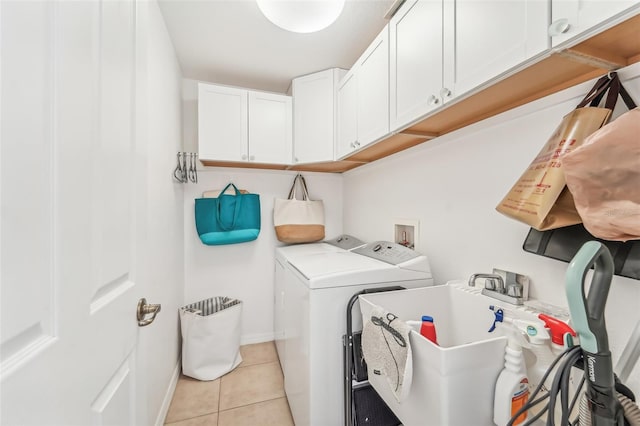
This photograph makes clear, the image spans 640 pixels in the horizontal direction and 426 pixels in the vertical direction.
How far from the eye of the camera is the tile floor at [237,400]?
165cm

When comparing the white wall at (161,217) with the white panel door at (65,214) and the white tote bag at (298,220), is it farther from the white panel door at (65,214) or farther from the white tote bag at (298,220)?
the white tote bag at (298,220)

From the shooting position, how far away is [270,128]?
225 centimetres

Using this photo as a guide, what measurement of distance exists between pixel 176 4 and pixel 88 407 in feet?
6.44

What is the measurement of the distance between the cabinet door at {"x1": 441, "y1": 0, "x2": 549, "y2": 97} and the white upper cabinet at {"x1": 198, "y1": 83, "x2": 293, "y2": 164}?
1531 millimetres

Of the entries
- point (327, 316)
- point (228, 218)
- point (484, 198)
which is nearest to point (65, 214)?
point (327, 316)

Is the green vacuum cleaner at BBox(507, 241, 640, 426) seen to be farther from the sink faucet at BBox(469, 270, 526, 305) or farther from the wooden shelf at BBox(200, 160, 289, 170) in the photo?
the wooden shelf at BBox(200, 160, 289, 170)

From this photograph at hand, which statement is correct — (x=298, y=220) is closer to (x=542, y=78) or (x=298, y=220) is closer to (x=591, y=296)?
(x=542, y=78)

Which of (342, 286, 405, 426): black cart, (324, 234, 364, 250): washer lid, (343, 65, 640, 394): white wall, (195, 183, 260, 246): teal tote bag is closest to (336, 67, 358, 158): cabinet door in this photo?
(343, 65, 640, 394): white wall

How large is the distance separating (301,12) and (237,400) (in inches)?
97.5

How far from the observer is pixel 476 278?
1125 millimetres

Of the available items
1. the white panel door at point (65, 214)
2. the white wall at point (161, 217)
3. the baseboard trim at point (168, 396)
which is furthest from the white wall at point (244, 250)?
the white panel door at point (65, 214)

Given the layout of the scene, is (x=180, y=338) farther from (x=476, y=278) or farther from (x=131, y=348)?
(x=476, y=278)

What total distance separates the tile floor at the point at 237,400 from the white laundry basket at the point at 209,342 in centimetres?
8

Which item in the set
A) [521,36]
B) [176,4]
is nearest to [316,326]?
[521,36]
